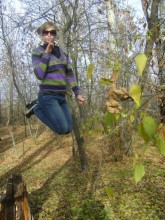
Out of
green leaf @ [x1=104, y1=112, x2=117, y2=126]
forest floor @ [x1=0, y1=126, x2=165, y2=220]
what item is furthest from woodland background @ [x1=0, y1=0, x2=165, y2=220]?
green leaf @ [x1=104, y1=112, x2=117, y2=126]

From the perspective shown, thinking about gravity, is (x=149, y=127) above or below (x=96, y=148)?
above

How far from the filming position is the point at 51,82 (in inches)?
133

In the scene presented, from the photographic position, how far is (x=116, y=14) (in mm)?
9594

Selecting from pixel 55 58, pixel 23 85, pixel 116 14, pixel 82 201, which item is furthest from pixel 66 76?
pixel 23 85

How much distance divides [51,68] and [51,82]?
0.17 m

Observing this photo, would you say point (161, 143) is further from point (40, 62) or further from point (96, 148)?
point (96, 148)

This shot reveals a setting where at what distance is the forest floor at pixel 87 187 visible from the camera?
18.2 ft

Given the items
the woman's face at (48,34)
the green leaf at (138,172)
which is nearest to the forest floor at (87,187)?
the woman's face at (48,34)

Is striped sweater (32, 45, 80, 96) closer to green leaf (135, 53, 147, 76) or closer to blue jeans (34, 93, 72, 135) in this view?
blue jeans (34, 93, 72, 135)

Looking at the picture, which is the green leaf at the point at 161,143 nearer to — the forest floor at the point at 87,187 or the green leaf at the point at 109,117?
the green leaf at the point at 109,117

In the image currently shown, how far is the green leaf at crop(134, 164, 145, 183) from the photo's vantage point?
0.68 meters

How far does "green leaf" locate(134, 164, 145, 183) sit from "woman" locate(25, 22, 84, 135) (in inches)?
102

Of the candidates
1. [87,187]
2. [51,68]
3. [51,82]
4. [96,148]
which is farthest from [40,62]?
[96,148]

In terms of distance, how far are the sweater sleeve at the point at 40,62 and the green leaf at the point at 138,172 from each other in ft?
8.63
